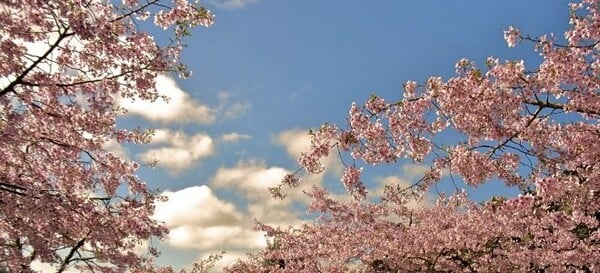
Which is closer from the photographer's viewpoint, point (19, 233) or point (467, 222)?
point (19, 233)

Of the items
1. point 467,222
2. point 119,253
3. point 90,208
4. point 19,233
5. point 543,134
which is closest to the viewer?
point 543,134

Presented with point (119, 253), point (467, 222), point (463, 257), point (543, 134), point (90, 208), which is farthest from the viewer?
point (463, 257)

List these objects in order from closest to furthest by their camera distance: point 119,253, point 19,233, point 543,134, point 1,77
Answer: point 543,134 < point 1,77 < point 19,233 < point 119,253

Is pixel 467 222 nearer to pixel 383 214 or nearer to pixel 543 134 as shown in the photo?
pixel 383 214

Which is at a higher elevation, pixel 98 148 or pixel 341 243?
pixel 341 243

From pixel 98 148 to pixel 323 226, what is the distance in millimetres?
11537

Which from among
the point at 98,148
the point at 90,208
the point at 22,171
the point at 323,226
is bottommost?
the point at 90,208

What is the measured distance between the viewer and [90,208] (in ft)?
35.0

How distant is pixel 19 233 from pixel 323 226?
1201 cm

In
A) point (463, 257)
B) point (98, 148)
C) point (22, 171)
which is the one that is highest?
point (463, 257)

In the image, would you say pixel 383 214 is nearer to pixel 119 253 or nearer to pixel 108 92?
pixel 119 253

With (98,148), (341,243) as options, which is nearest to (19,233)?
(98,148)

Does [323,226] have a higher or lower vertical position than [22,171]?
higher

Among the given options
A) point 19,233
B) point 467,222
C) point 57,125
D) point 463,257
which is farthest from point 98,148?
point 463,257
